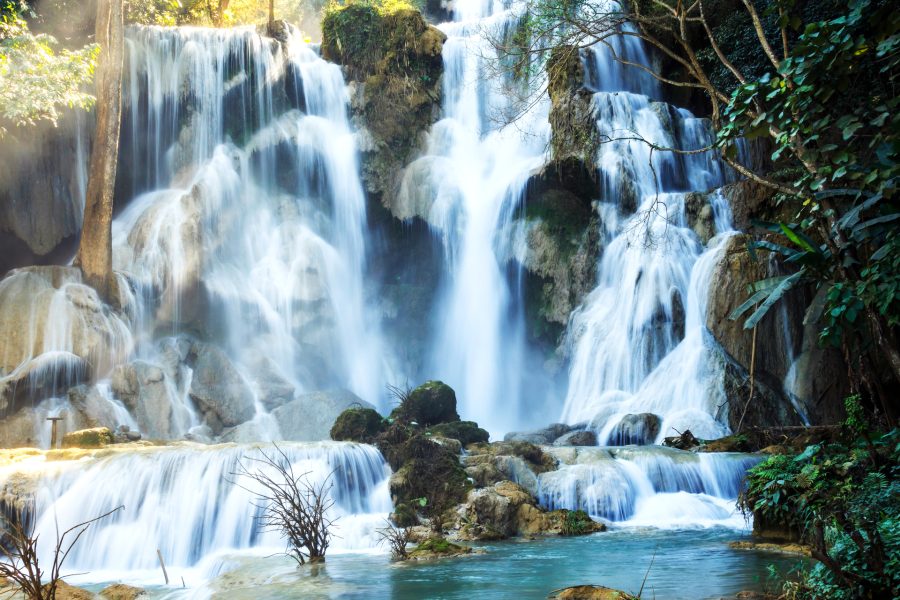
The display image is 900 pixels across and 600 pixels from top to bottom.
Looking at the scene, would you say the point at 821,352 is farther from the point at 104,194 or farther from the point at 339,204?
the point at 104,194

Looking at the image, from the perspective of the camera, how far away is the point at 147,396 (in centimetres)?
1775

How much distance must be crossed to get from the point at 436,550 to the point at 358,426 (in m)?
5.10

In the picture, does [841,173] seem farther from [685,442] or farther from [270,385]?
[270,385]

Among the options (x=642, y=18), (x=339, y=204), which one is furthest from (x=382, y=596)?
(x=339, y=204)

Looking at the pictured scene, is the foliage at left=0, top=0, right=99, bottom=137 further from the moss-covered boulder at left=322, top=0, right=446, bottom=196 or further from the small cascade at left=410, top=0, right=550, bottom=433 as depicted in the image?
the small cascade at left=410, top=0, right=550, bottom=433

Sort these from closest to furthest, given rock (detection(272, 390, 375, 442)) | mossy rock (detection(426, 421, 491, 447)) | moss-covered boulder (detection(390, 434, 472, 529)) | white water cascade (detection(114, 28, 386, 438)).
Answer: moss-covered boulder (detection(390, 434, 472, 529))
mossy rock (detection(426, 421, 491, 447))
rock (detection(272, 390, 375, 442))
white water cascade (detection(114, 28, 386, 438))

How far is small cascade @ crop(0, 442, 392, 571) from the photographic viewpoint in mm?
10625

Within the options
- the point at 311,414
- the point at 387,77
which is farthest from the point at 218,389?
the point at 387,77

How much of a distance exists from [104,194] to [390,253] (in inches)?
353

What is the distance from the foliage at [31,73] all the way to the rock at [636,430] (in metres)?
14.4

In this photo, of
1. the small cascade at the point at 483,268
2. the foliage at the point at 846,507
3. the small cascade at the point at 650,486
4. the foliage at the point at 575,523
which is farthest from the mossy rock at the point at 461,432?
the foliage at the point at 846,507

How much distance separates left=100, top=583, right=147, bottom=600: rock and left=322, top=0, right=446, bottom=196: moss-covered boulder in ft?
58.4

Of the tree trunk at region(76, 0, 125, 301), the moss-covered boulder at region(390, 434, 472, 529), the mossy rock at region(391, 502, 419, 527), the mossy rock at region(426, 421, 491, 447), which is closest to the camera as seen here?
the mossy rock at region(391, 502, 419, 527)

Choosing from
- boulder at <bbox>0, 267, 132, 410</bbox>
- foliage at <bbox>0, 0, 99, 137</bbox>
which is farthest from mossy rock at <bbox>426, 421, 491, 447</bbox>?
foliage at <bbox>0, 0, 99, 137</bbox>
